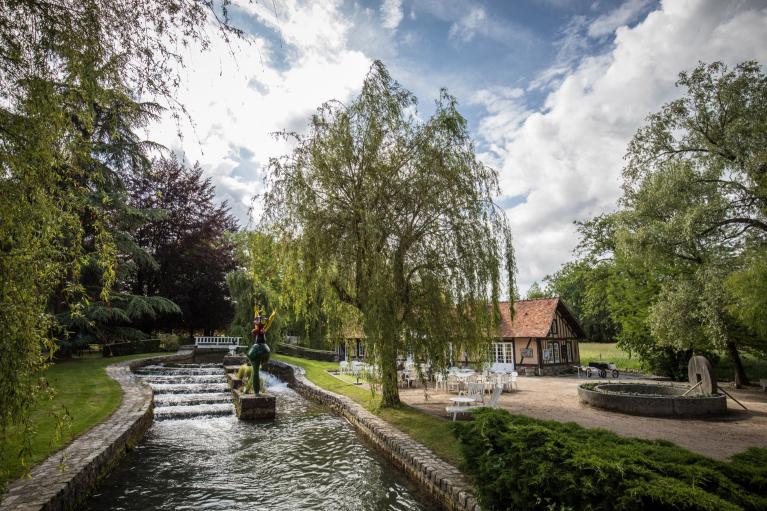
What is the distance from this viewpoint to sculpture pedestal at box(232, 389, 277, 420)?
12.3m

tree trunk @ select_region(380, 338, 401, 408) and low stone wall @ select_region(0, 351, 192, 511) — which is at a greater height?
tree trunk @ select_region(380, 338, 401, 408)

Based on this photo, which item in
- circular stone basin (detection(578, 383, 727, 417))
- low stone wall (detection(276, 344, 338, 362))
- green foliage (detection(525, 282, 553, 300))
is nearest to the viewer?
circular stone basin (detection(578, 383, 727, 417))

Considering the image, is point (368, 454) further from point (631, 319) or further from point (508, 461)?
point (631, 319)

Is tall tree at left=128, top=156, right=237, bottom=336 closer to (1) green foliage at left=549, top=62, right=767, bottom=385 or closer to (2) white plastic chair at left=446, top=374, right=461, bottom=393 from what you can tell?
(2) white plastic chair at left=446, top=374, right=461, bottom=393

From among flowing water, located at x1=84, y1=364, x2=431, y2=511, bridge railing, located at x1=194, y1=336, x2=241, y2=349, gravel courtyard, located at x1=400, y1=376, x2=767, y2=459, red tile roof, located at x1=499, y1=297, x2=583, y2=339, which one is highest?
red tile roof, located at x1=499, y1=297, x2=583, y2=339

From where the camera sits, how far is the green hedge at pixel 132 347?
2470cm

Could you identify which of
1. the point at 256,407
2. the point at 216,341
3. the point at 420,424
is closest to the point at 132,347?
the point at 216,341

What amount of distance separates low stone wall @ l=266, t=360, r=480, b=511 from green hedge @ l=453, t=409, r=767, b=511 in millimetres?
651

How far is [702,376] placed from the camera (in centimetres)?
1379

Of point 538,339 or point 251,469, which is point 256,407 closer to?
point 251,469

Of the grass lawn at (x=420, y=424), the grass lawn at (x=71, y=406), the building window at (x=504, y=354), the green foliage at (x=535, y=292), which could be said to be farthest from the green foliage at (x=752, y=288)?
the green foliage at (x=535, y=292)

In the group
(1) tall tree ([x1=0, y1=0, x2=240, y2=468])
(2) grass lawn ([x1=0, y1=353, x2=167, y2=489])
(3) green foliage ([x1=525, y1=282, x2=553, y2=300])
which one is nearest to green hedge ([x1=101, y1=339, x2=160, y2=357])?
(2) grass lawn ([x1=0, y1=353, x2=167, y2=489])

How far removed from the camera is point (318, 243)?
1130 cm

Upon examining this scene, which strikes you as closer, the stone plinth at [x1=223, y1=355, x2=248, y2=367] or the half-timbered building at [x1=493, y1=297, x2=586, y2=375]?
the stone plinth at [x1=223, y1=355, x2=248, y2=367]
